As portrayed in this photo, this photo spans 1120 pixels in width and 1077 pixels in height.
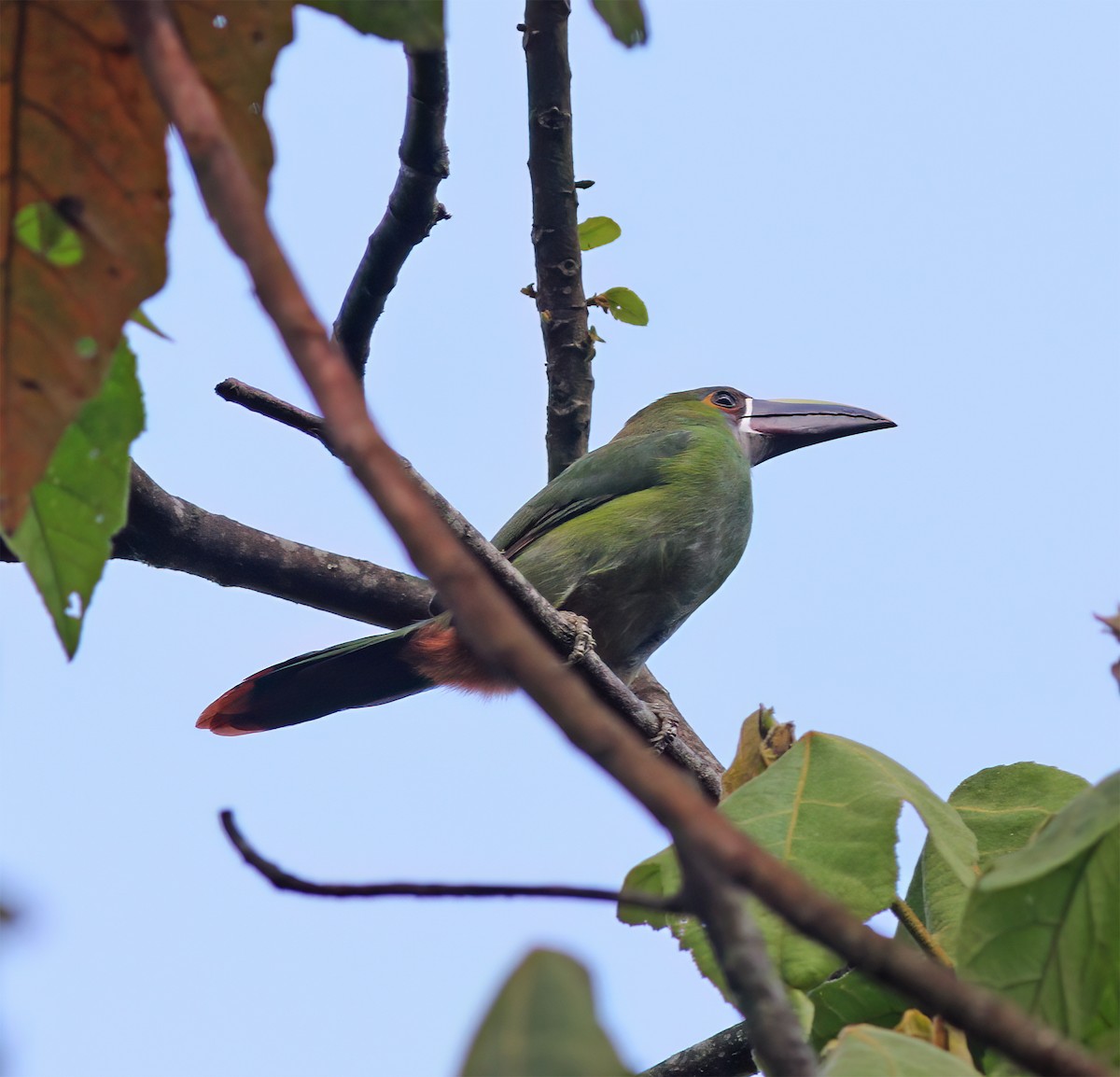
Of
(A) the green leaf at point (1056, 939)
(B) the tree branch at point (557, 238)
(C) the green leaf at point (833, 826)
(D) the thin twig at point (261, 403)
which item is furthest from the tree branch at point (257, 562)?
(A) the green leaf at point (1056, 939)

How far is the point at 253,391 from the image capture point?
1327 millimetres

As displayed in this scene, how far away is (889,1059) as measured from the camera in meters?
1.02

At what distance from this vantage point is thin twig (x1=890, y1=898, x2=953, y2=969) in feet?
4.45

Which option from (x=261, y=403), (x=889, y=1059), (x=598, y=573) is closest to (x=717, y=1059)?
(x=889, y=1059)

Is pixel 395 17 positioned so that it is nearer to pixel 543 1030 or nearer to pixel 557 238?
pixel 543 1030

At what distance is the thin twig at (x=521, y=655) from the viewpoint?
450 millimetres

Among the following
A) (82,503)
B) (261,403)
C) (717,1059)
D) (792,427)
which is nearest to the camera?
(82,503)

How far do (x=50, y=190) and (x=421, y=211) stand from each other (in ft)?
5.88

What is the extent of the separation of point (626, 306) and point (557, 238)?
0.29 m

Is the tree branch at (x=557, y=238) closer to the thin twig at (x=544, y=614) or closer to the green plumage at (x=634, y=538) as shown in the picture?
the green plumage at (x=634, y=538)

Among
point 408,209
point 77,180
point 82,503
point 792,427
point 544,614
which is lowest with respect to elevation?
point 82,503

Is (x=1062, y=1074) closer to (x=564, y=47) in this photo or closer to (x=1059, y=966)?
(x=1059, y=966)

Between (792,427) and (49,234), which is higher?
(792,427)

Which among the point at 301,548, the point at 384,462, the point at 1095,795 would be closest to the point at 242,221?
the point at 384,462
